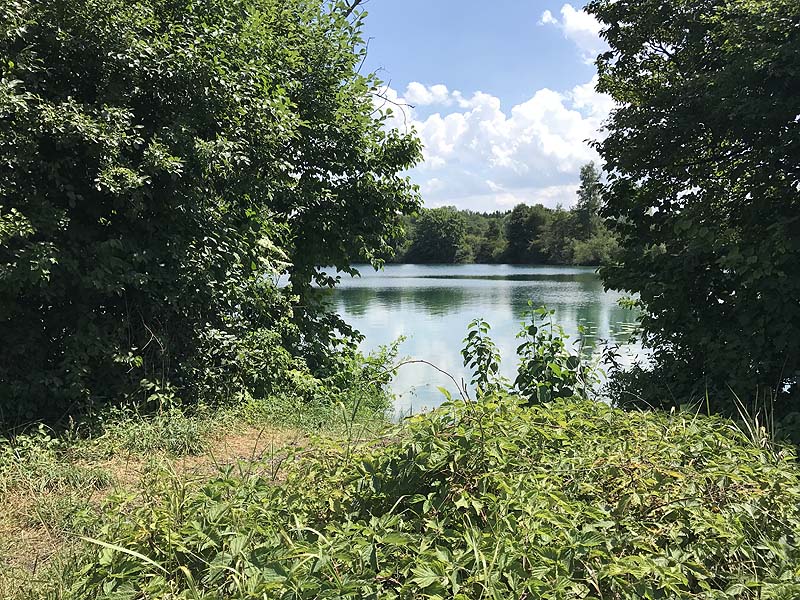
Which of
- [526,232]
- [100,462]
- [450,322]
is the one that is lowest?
[450,322]

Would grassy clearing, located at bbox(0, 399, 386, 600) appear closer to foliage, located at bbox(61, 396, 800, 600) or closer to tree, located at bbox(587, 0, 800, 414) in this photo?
foliage, located at bbox(61, 396, 800, 600)

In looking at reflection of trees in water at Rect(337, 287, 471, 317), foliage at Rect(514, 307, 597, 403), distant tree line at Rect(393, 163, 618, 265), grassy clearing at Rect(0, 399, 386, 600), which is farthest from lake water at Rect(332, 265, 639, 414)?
distant tree line at Rect(393, 163, 618, 265)

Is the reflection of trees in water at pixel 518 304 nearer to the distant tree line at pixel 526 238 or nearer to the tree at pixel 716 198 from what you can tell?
the tree at pixel 716 198

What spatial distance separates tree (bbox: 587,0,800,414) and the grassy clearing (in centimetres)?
347

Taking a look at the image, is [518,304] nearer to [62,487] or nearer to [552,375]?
[552,375]

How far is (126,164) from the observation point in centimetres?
482

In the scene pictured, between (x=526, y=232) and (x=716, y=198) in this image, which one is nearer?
(x=716, y=198)

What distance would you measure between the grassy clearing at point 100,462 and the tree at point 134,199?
411 mm

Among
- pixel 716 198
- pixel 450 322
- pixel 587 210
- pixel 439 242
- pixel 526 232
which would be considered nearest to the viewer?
pixel 716 198

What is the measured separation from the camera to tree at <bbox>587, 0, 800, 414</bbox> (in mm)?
4898

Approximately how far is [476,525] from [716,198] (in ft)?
19.5

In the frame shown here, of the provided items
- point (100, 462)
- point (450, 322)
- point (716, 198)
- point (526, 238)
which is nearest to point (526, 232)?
point (526, 238)

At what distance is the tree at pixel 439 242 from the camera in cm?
9956

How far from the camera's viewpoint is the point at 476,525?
214 centimetres
